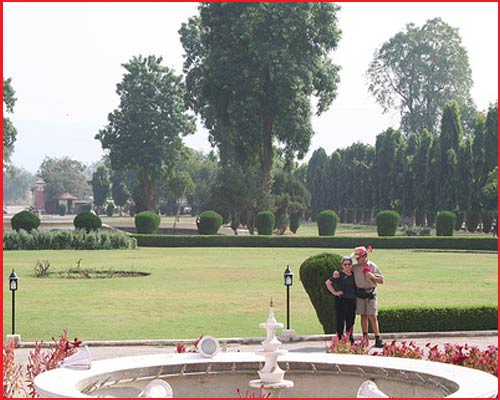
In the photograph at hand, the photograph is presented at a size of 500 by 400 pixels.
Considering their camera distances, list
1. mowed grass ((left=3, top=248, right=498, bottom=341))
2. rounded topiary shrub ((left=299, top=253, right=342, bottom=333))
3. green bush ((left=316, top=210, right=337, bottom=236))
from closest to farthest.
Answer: rounded topiary shrub ((left=299, top=253, right=342, bottom=333)) → mowed grass ((left=3, top=248, right=498, bottom=341)) → green bush ((left=316, top=210, right=337, bottom=236))

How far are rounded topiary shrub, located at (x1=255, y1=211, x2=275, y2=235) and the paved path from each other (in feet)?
125

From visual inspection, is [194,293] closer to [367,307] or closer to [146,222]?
[367,307]

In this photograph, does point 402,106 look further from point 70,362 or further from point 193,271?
point 70,362

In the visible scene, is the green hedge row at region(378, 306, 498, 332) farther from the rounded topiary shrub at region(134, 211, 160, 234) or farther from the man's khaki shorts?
the rounded topiary shrub at region(134, 211, 160, 234)

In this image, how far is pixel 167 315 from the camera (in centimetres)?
1970

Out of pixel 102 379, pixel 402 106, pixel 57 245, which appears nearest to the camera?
pixel 102 379

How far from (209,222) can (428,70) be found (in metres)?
39.9

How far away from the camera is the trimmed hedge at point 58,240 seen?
43719 mm

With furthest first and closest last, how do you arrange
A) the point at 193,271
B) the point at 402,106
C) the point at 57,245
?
the point at 402,106 < the point at 57,245 < the point at 193,271

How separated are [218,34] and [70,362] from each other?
52779mm

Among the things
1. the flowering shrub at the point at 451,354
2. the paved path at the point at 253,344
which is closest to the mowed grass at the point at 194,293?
the paved path at the point at 253,344

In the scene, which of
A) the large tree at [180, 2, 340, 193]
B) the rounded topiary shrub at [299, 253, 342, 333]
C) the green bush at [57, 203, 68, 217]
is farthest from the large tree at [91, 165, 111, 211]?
the rounded topiary shrub at [299, 253, 342, 333]

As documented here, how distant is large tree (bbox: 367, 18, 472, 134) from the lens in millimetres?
87000

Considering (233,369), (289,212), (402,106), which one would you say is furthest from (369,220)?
(233,369)
